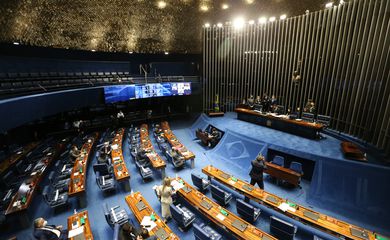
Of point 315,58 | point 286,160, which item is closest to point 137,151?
point 286,160

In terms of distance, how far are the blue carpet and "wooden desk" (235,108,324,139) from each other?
40cm

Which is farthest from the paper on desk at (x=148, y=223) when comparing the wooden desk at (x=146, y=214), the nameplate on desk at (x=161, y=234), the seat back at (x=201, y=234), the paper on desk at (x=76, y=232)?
the paper on desk at (x=76, y=232)

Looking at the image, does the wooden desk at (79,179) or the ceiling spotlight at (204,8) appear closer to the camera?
the wooden desk at (79,179)

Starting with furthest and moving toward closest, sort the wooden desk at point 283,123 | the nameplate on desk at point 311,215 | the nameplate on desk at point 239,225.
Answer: the wooden desk at point 283,123 < the nameplate on desk at point 311,215 < the nameplate on desk at point 239,225

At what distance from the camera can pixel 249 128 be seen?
11.5 m

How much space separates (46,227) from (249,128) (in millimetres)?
9954

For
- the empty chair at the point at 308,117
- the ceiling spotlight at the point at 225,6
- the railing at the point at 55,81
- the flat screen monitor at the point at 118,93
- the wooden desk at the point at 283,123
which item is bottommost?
the wooden desk at the point at 283,123

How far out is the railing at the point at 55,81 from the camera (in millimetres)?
7673

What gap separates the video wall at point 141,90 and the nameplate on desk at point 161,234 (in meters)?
10.1

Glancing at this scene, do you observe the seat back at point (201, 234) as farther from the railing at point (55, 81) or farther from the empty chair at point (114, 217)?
the railing at point (55, 81)

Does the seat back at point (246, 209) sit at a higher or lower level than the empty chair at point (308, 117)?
lower

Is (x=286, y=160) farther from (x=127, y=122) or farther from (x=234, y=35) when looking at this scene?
(x=127, y=122)

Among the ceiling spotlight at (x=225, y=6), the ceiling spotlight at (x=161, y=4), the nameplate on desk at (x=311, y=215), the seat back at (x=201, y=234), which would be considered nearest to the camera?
the seat back at (x=201, y=234)

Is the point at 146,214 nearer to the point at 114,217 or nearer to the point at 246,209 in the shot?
the point at 114,217
